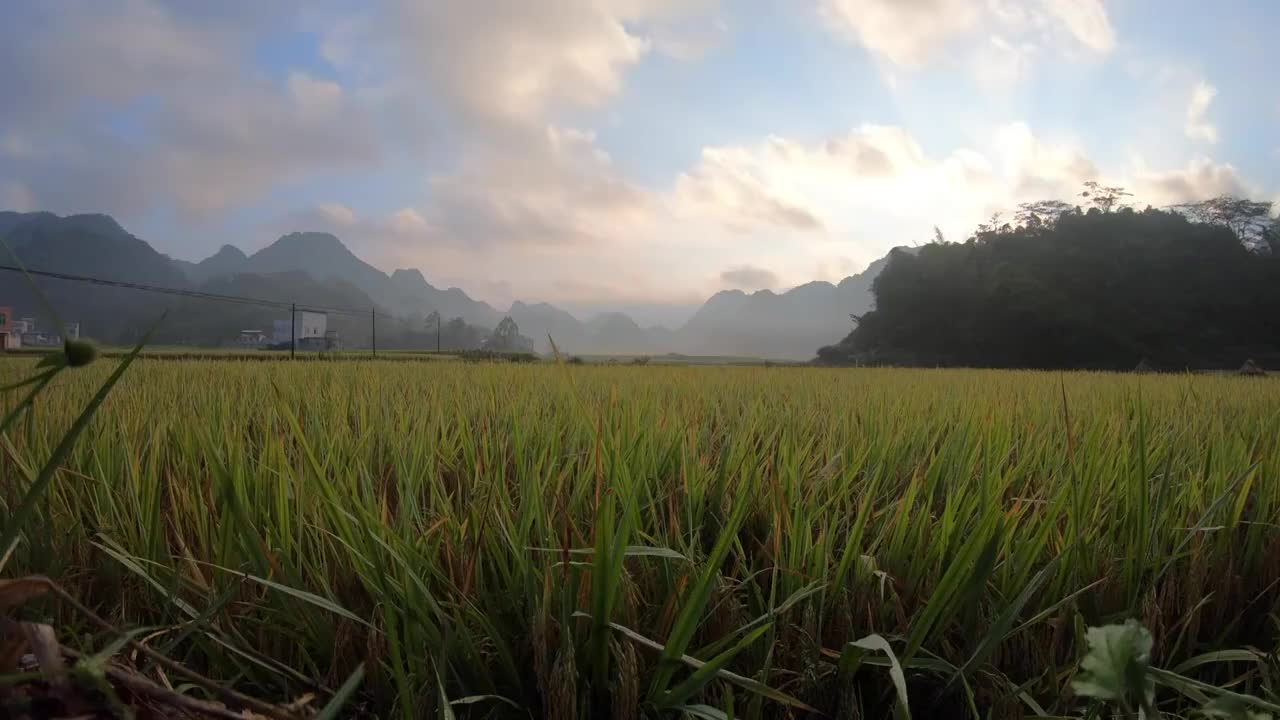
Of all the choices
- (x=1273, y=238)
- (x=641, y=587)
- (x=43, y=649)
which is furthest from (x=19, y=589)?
(x=1273, y=238)

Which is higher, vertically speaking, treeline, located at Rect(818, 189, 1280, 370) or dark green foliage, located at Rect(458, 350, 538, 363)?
treeline, located at Rect(818, 189, 1280, 370)

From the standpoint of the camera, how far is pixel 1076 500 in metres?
0.73

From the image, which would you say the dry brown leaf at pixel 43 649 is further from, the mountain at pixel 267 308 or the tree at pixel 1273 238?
the mountain at pixel 267 308

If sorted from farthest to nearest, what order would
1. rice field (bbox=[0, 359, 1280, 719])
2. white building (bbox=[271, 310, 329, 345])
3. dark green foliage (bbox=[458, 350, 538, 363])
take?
white building (bbox=[271, 310, 329, 345]), dark green foliage (bbox=[458, 350, 538, 363]), rice field (bbox=[0, 359, 1280, 719])

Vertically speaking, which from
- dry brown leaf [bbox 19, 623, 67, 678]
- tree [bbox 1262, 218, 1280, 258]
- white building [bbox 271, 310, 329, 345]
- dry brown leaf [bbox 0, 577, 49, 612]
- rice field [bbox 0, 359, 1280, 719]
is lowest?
rice field [bbox 0, 359, 1280, 719]

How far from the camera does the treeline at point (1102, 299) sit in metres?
22.0

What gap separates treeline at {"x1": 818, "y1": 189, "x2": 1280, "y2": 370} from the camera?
2205cm

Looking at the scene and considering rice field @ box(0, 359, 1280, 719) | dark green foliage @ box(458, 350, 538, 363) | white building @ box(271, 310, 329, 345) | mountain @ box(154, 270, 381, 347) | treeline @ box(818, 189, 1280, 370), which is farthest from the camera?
mountain @ box(154, 270, 381, 347)

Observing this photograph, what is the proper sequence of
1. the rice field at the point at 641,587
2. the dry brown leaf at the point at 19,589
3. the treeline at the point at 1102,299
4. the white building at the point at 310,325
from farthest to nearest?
the white building at the point at 310,325 < the treeline at the point at 1102,299 < the rice field at the point at 641,587 < the dry brown leaf at the point at 19,589

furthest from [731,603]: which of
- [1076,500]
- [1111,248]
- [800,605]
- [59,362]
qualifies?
[1111,248]

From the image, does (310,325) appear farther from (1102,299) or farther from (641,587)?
(641,587)

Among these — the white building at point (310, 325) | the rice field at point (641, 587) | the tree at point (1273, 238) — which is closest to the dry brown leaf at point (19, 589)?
the rice field at point (641, 587)

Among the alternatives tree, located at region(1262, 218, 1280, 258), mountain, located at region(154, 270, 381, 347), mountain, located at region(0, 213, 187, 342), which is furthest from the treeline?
mountain, located at region(0, 213, 187, 342)

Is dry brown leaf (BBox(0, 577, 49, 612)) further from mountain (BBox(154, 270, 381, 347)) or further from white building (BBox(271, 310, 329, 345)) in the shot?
mountain (BBox(154, 270, 381, 347))
